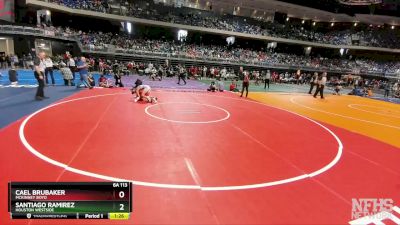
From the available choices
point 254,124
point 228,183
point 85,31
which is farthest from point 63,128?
point 85,31

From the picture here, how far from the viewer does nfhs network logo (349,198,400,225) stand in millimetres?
4074

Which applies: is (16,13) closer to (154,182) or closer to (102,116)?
(102,116)

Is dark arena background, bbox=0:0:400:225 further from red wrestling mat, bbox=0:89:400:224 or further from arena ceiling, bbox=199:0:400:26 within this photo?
arena ceiling, bbox=199:0:400:26

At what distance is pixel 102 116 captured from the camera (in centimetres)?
906

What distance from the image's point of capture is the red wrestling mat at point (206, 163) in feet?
13.5

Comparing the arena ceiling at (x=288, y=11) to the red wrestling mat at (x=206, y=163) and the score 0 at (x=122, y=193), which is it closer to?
the red wrestling mat at (x=206, y=163)

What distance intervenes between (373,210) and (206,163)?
9.95ft

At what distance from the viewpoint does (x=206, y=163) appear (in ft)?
18.8
